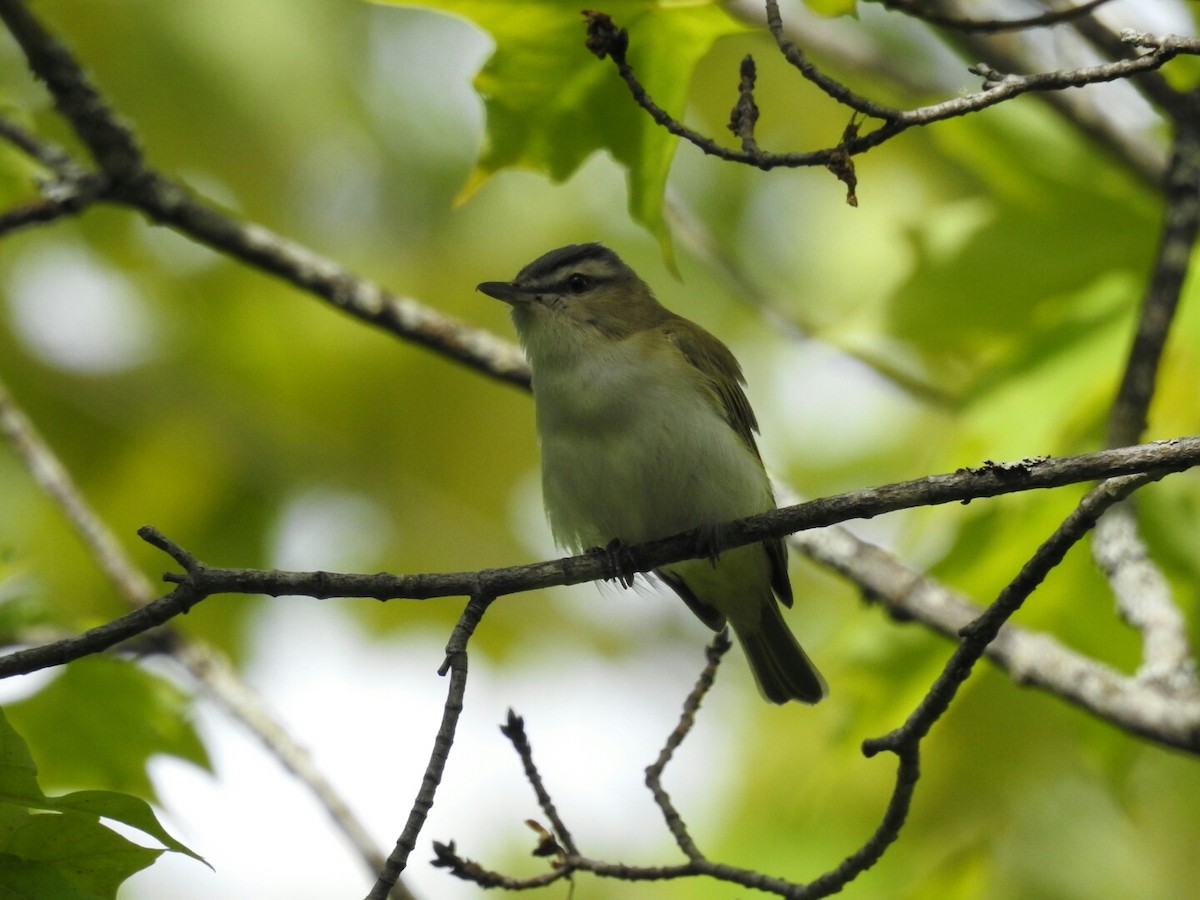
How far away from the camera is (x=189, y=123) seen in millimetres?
6395

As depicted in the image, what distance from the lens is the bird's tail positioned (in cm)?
562

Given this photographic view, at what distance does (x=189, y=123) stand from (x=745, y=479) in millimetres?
3436

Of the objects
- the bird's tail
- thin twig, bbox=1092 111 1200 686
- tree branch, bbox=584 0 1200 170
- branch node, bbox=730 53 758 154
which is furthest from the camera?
the bird's tail

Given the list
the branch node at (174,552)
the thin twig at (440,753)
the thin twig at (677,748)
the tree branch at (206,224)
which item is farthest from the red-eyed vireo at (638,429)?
the branch node at (174,552)

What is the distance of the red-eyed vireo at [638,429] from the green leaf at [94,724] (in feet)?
5.67

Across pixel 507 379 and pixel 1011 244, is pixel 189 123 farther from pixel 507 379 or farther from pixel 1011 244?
pixel 1011 244

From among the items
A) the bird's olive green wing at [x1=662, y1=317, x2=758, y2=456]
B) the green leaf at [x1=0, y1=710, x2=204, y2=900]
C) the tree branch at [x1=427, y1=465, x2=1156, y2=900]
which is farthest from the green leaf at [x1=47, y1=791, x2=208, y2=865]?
the bird's olive green wing at [x1=662, y1=317, x2=758, y2=456]

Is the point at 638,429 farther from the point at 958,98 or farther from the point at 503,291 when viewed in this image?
the point at 958,98

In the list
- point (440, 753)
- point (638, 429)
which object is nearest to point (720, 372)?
point (638, 429)

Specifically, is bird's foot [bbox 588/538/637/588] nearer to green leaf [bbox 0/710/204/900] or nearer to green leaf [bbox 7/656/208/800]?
green leaf [bbox 7/656/208/800]

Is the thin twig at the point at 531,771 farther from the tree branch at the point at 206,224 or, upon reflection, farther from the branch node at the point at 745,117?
the tree branch at the point at 206,224

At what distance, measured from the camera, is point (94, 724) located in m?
3.77

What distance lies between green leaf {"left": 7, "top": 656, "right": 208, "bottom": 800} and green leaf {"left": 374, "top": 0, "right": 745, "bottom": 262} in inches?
69.4

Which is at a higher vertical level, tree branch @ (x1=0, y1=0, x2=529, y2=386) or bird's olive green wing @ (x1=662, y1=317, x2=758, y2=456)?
bird's olive green wing @ (x1=662, y1=317, x2=758, y2=456)
